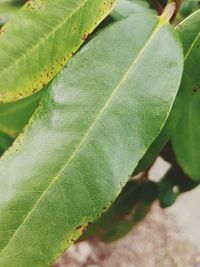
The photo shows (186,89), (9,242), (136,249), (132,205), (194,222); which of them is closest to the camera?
(9,242)

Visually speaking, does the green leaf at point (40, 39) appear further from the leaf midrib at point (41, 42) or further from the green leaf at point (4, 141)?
the green leaf at point (4, 141)

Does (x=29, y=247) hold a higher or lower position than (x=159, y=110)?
lower

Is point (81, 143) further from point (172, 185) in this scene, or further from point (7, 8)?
point (172, 185)

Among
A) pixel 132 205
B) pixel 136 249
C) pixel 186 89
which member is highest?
pixel 186 89

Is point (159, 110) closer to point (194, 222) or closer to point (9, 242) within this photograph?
point (9, 242)

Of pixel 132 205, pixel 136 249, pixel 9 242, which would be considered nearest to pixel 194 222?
pixel 136 249

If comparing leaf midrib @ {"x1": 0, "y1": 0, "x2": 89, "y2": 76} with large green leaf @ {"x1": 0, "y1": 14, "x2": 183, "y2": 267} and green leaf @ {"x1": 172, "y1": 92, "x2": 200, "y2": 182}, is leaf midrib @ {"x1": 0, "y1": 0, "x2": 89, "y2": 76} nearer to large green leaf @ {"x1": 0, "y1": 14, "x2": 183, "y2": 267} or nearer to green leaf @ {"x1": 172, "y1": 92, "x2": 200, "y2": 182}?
large green leaf @ {"x1": 0, "y1": 14, "x2": 183, "y2": 267}

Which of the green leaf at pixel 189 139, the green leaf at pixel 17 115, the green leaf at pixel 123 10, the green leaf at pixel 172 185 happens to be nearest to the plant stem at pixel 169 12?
the green leaf at pixel 123 10
